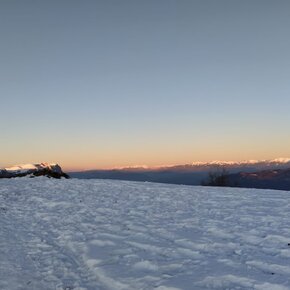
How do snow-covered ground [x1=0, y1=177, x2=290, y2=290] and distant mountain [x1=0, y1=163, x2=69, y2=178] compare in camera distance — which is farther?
distant mountain [x1=0, y1=163, x2=69, y2=178]

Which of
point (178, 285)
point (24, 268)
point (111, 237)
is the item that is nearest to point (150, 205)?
point (111, 237)

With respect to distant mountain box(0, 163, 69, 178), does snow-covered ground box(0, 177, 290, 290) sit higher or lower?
lower

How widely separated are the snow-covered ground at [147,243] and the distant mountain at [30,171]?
67.7 ft

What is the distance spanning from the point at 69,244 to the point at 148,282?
4.54 m

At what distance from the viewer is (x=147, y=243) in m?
12.4

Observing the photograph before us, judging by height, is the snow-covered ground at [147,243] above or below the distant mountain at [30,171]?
below

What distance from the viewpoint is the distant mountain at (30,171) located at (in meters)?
42.4

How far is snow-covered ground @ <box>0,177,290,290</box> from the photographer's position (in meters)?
9.35

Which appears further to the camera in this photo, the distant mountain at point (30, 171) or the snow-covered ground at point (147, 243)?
the distant mountain at point (30, 171)

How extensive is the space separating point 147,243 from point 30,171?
114 feet

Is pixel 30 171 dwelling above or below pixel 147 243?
above

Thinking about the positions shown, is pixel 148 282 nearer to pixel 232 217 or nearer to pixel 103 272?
pixel 103 272

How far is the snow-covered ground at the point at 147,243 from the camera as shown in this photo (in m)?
9.35

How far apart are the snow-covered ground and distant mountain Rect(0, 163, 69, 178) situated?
2064cm
